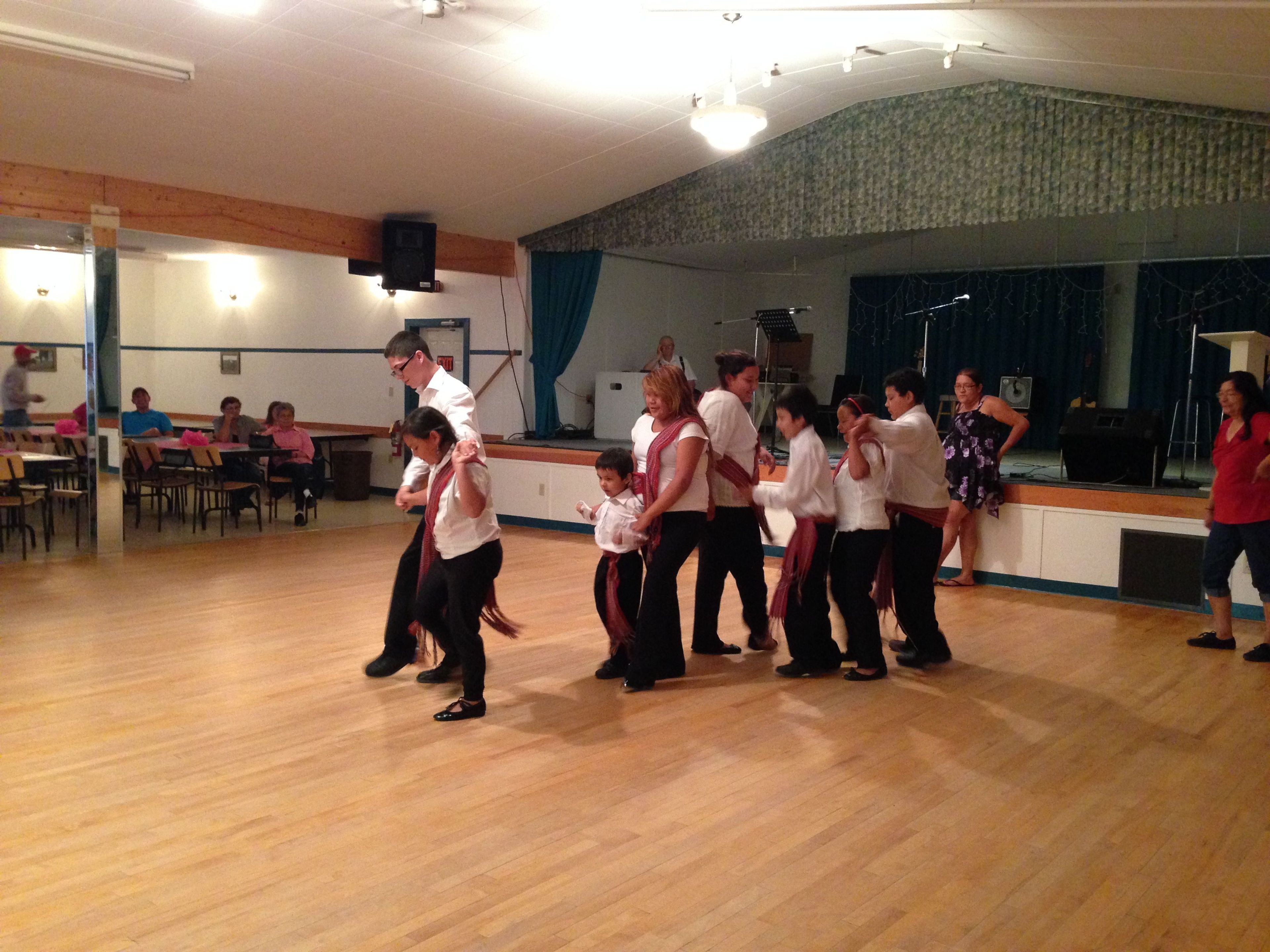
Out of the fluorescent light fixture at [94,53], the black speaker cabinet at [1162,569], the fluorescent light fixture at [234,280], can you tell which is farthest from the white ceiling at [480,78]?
the fluorescent light fixture at [234,280]

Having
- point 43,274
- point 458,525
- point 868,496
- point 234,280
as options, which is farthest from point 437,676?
point 43,274

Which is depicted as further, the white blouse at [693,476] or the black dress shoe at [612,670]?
the black dress shoe at [612,670]

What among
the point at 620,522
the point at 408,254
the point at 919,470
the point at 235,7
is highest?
the point at 235,7

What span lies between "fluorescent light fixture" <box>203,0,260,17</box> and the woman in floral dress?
15.2ft

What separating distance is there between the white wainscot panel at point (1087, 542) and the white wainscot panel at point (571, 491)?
3.77m

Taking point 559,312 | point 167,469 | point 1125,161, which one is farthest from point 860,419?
point 167,469

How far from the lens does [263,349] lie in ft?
42.3

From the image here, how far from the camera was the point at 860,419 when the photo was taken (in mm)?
4348

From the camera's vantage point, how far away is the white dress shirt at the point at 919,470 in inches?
180

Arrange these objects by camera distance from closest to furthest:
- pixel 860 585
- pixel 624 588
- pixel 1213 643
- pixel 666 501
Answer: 1. pixel 666 501
2. pixel 860 585
3. pixel 624 588
4. pixel 1213 643

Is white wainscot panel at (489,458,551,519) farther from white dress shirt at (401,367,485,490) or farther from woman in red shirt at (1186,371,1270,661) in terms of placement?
woman in red shirt at (1186,371,1270,661)

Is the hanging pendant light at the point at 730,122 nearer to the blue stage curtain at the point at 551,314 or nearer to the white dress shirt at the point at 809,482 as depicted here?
the white dress shirt at the point at 809,482

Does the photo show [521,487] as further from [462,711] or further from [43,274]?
[43,274]

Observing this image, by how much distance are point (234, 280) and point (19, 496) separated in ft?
20.3
